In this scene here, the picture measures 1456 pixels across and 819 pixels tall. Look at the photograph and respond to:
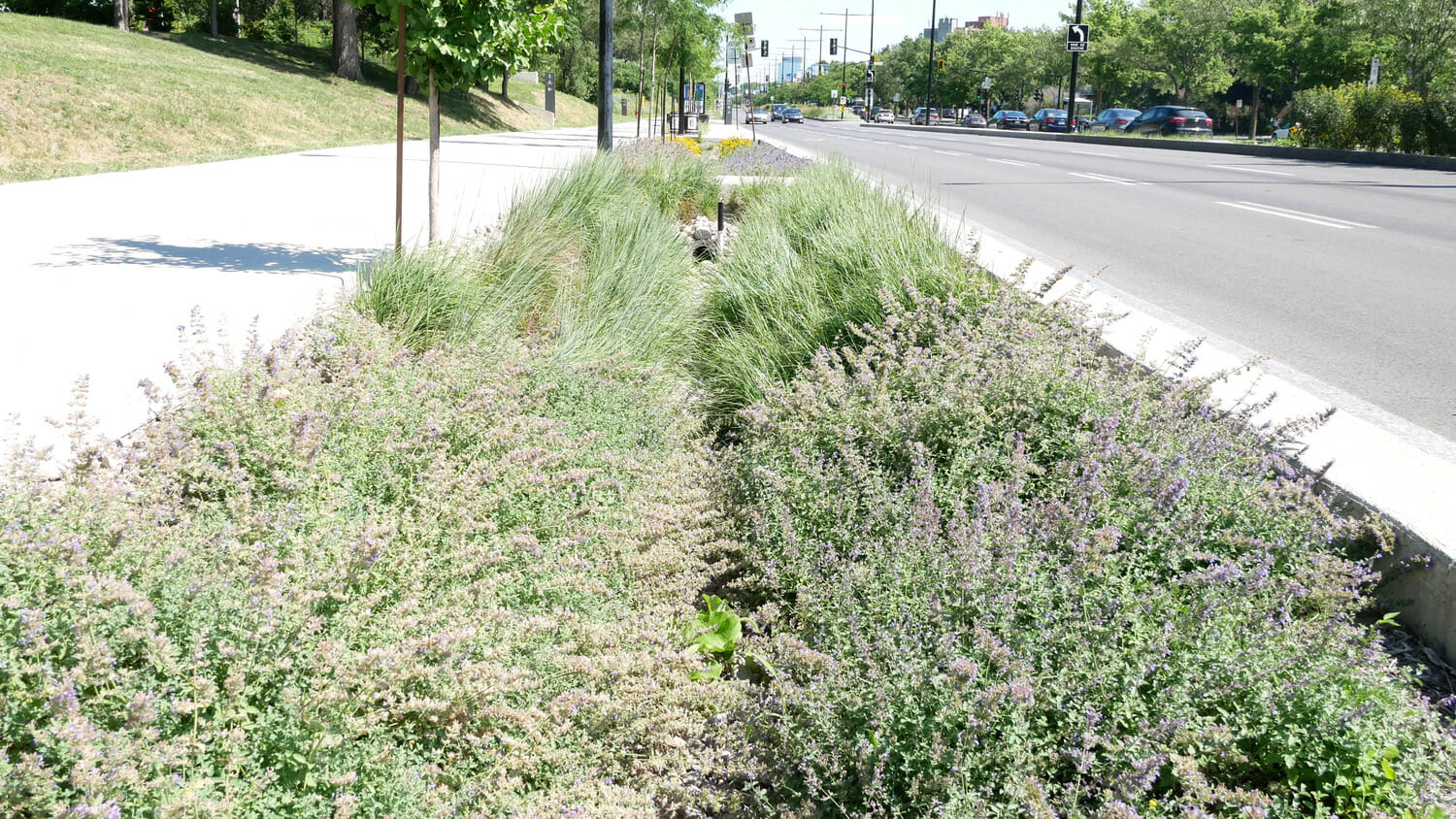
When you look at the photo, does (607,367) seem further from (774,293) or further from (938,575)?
(938,575)

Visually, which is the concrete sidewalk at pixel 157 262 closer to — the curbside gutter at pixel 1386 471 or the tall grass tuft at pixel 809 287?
the tall grass tuft at pixel 809 287

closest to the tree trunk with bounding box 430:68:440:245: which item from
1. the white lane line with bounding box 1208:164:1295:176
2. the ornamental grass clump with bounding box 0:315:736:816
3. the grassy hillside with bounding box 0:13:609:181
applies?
the ornamental grass clump with bounding box 0:315:736:816

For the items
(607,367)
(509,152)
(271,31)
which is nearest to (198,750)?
(607,367)

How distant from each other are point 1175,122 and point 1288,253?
122 feet

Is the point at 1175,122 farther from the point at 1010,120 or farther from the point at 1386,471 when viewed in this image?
the point at 1386,471

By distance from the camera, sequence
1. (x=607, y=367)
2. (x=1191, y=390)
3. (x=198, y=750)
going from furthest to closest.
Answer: (x=607, y=367), (x=1191, y=390), (x=198, y=750)

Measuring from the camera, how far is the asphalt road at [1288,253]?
223 inches

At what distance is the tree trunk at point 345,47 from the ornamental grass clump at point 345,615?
34076mm

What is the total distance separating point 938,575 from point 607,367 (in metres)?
2.86

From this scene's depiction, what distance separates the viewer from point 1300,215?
1293 centimetres

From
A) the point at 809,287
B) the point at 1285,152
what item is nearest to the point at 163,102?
the point at 809,287

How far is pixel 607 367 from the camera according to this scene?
5.27 metres

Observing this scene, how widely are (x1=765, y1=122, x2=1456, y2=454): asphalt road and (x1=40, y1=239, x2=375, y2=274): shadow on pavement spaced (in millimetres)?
4309

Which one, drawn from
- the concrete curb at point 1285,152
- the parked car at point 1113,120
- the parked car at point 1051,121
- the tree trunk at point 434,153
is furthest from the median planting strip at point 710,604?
the parked car at point 1051,121
